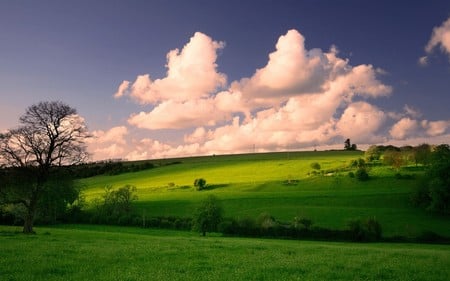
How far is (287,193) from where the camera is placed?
363ft

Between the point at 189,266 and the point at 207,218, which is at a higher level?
the point at 189,266

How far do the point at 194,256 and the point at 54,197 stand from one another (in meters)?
77.7

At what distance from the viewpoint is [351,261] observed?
2153 centimetres

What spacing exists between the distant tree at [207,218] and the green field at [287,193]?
17.2 metres

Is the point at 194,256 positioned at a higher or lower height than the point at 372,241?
higher

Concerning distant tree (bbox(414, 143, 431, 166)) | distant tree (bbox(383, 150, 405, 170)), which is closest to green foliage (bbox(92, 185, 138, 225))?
distant tree (bbox(383, 150, 405, 170))

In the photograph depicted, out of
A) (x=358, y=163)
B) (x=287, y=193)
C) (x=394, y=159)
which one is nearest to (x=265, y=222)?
(x=287, y=193)

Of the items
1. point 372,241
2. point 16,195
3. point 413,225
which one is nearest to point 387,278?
point 16,195

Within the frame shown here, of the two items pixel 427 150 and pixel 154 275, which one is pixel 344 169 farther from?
pixel 154 275

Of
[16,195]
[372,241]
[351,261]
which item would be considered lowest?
[372,241]

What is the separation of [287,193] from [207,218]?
140 ft

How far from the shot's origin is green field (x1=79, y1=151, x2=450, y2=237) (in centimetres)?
8538

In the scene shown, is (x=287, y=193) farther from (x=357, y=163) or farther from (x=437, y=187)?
(x=357, y=163)

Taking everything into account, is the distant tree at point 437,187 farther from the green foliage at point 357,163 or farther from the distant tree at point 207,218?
the distant tree at point 207,218
